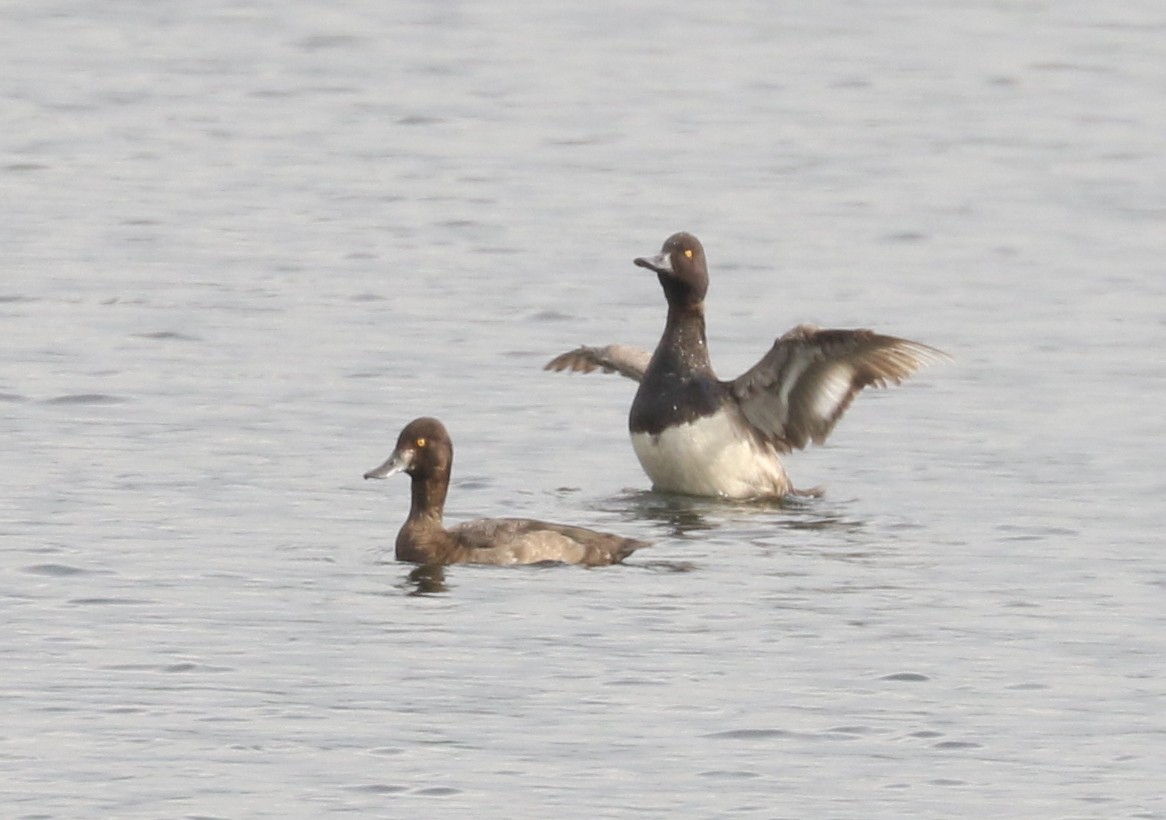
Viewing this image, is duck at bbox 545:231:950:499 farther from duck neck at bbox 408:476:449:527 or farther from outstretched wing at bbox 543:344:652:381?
duck neck at bbox 408:476:449:527

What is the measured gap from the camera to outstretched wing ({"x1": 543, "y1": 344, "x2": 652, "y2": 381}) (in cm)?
1838

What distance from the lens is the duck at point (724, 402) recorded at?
1670 centimetres

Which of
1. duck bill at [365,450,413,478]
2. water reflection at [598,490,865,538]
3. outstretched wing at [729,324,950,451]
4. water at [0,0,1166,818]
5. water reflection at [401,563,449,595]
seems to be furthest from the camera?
outstretched wing at [729,324,950,451]

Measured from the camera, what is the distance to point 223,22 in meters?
35.3

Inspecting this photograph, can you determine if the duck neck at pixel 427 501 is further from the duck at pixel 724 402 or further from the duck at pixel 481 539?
the duck at pixel 724 402

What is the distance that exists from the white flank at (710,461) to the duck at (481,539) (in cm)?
205

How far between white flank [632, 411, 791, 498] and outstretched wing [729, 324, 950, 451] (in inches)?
7.3

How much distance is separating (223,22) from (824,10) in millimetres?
7128

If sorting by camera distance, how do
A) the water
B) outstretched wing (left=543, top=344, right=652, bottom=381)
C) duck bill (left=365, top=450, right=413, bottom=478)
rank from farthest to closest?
outstretched wing (left=543, top=344, right=652, bottom=381) → duck bill (left=365, top=450, right=413, bottom=478) → the water

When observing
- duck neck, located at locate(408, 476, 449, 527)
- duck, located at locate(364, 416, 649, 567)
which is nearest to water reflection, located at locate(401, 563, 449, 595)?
duck, located at locate(364, 416, 649, 567)

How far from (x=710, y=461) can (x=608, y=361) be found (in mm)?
1766

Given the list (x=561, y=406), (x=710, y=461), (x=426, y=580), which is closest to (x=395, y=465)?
(x=426, y=580)

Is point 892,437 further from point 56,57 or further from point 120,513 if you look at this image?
point 56,57

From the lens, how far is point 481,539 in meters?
14.5
